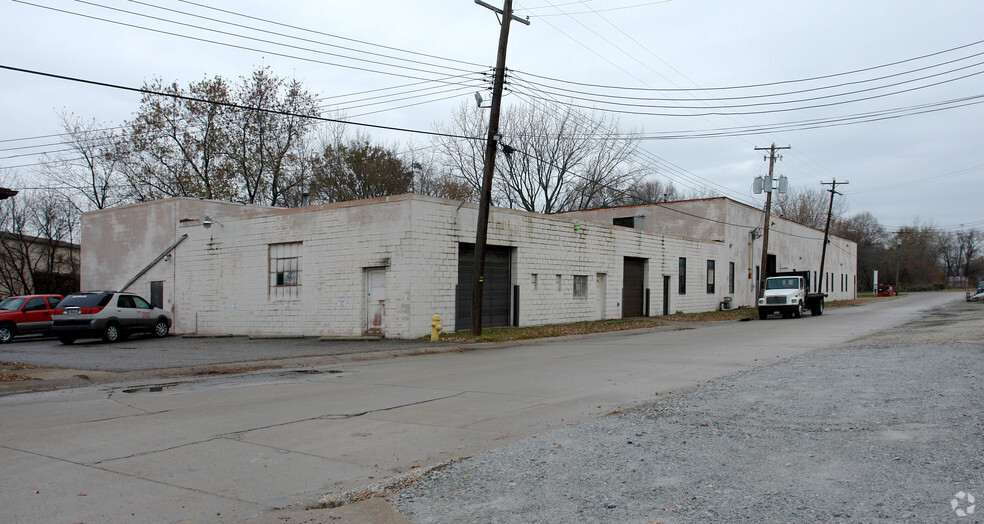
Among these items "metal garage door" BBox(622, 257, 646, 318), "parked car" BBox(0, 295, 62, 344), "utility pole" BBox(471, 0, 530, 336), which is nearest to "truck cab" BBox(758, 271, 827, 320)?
"metal garage door" BBox(622, 257, 646, 318)

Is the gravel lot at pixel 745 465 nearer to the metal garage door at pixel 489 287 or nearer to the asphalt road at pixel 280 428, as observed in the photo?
the asphalt road at pixel 280 428

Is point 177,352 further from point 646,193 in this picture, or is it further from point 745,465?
point 646,193

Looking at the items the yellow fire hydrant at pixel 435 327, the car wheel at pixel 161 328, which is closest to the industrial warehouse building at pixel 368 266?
the yellow fire hydrant at pixel 435 327

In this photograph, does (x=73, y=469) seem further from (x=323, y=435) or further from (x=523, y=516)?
(x=523, y=516)

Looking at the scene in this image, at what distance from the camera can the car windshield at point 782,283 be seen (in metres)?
35.0

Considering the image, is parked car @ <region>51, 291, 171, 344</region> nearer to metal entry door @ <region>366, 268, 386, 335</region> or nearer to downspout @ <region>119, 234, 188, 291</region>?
downspout @ <region>119, 234, 188, 291</region>

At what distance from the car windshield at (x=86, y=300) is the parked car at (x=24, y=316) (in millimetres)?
4216

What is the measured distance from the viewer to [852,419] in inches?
287

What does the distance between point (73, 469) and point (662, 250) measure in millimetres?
32489

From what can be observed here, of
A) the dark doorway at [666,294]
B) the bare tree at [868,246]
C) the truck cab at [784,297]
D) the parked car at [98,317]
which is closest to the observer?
the parked car at [98,317]

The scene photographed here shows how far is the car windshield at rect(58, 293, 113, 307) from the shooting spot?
22344mm

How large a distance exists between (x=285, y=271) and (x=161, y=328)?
5.98 m

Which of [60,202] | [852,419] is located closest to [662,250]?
[852,419]

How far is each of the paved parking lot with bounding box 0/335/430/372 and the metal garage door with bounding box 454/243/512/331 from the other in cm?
325
